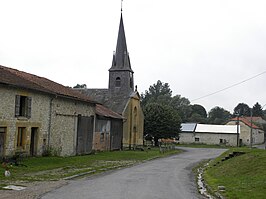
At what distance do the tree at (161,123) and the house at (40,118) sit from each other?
2683cm

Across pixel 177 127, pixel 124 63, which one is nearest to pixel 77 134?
pixel 124 63

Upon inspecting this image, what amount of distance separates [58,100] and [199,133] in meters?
54.3

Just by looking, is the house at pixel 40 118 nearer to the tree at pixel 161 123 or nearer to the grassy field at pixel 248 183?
the grassy field at pixel 248 183

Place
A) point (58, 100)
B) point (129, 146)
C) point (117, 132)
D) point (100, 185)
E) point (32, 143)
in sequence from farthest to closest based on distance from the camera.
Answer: point (129, 146), point (117, 132), point (58, 100), point (32, 143), point (100, 185)

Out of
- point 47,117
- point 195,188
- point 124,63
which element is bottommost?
point 195,188

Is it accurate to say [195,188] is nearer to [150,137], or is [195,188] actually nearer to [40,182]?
[40,182]

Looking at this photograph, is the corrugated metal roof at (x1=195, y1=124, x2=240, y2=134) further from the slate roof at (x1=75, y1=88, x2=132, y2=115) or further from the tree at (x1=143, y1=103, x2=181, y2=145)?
the slate roof at (x1=75, y1=88, x2=132, y2=115)

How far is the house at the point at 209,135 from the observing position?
76875mm

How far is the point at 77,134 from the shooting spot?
33.2m

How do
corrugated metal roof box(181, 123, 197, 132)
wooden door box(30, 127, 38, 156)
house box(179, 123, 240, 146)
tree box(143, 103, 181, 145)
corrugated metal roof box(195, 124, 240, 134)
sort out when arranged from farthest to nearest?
corrugated metal roof box(181, 123, 197, 132), corrugated metal roof box(195, 124, 240, 134), house box(179, 123, 240, 146), tree box(143, 103, 181, 145), wooden door box(30, 127, 38, 156)

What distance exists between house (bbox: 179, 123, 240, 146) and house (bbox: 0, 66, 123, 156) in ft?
153

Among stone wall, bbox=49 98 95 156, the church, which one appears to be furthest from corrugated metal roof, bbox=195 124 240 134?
stone wall, bbox=49 98 95 156

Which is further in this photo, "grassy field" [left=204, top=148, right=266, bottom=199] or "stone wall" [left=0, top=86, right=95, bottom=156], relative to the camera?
"stone wall" [left=0, top=86, right=95, bottom=156]

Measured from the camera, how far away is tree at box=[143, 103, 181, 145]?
204 feet
